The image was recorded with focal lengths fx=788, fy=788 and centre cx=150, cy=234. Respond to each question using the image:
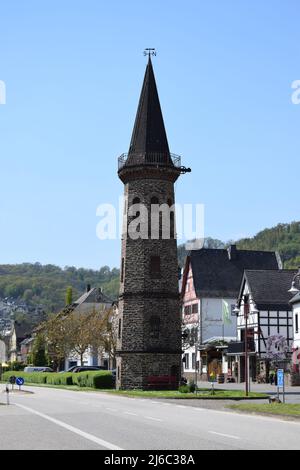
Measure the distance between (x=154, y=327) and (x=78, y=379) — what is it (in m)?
12.7

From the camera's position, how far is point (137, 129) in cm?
5756

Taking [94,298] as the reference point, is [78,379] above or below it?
below

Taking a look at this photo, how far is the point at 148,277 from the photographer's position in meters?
54.5

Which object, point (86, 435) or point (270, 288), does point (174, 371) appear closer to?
point (270, 288)

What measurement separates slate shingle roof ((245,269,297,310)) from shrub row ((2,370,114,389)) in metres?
17.5

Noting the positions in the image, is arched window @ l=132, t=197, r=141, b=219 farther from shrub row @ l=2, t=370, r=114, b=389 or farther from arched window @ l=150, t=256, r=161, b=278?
shrub row @ l=2, t=370, r=114, b=389

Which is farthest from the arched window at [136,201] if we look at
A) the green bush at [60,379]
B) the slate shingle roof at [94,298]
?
the slate shingle roof at [94,298]

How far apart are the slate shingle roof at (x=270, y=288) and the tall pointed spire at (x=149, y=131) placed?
19.5 meters

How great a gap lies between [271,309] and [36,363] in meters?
43.9

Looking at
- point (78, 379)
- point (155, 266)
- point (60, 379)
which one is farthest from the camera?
point (60, 379)

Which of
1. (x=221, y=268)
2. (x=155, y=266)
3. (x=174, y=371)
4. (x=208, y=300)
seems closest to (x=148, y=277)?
(x=155, y=266)

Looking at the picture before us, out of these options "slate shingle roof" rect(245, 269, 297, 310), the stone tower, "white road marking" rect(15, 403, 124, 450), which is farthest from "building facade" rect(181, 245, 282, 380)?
"white road marking" rect(15, 403, 124, 450)

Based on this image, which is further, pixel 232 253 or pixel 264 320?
pixel 232 253

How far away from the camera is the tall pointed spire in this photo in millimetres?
56469
